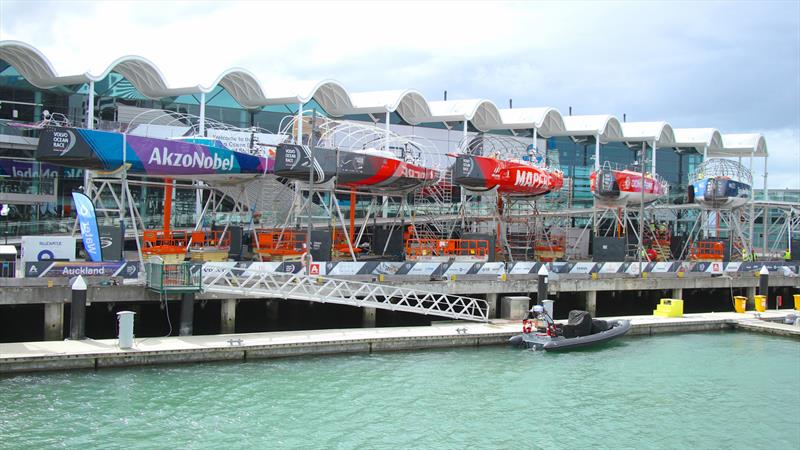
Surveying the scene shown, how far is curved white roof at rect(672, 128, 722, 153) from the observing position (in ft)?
240

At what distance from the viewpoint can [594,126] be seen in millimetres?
65562

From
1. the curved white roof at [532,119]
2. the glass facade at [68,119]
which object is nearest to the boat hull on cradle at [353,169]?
the glass facade at [68,119]

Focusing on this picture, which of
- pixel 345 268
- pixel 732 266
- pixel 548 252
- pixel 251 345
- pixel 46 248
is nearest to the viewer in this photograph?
pixel 251 345

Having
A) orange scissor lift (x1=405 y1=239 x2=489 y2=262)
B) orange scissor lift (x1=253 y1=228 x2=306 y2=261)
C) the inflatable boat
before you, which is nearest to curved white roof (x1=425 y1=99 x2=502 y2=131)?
orange scissor lift (x1=405 y1=239 x2=489 y2=262)

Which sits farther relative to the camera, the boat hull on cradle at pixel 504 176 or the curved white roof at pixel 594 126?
the curved white roof at pixel 594 126

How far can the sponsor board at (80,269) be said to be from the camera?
2514 centimetres

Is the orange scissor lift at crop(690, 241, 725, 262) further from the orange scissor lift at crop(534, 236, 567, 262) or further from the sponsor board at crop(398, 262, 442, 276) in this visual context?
the sponsor board at crop(398, 262, 442, 276)

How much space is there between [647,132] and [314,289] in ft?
161

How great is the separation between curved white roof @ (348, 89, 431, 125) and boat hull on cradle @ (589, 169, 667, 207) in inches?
575

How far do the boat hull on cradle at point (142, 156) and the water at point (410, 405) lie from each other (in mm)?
10986

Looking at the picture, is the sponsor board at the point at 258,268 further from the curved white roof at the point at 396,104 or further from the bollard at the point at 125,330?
the curved white roof at the point at 396,104

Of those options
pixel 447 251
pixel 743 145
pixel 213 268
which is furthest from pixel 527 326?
pixel 743 145

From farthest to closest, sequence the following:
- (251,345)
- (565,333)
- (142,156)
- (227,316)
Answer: (142,156) < (565,333) < (227,316) < (251,345)

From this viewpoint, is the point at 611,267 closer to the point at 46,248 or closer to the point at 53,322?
the point at 46,248
